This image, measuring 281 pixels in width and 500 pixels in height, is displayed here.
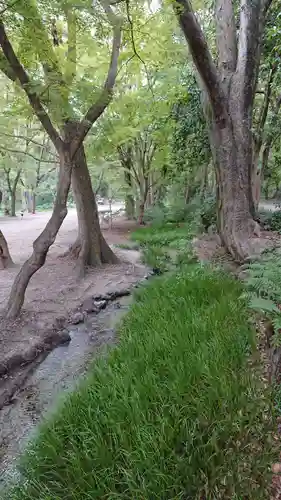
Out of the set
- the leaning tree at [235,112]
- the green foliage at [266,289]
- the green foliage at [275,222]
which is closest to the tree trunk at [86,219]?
the leaning tree at [235,112]

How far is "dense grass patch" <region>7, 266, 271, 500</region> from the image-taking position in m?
1.56

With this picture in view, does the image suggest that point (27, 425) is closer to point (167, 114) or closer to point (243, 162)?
point (243, 162)

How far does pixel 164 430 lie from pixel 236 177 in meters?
4.42

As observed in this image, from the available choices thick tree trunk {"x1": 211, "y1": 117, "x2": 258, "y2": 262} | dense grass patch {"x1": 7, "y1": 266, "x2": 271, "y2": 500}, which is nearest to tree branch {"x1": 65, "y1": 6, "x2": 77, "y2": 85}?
thick tree trunk {"x1": 211, "y1": 117, "x2": 258, "y2": 262}

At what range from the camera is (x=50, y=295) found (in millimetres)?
5531

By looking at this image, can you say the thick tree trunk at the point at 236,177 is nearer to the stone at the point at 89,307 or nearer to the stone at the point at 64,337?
A: the stone at the point at 89,307

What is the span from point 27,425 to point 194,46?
5.27 m

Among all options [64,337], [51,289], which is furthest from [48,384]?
[51,289]

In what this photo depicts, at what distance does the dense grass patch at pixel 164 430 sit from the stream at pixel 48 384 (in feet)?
1.94

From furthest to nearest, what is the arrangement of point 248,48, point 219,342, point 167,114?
point 167,114 < point 248,48 < point 219,342

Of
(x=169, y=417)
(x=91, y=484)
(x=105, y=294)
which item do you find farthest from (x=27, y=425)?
(x=105, y=294)

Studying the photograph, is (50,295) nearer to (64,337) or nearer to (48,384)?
(64,337)

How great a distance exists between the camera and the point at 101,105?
4684 millimetres

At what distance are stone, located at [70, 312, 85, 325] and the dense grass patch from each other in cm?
212
